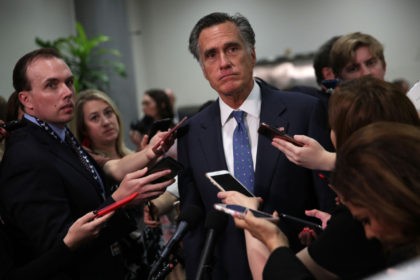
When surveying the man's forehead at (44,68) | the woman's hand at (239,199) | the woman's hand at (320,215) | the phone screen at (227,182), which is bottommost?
the woman's hand at (320,215)

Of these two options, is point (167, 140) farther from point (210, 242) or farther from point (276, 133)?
point (210, 242)

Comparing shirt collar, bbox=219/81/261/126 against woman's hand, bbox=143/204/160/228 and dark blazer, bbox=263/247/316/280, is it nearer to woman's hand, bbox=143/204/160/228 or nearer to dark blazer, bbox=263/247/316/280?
woman's hand, bbox=143/204/160/228

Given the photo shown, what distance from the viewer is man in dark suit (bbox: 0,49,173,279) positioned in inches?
70.6

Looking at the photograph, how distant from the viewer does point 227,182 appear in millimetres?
1601

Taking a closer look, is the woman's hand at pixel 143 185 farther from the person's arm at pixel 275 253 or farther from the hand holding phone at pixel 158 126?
the person's arm at pixel 275 253

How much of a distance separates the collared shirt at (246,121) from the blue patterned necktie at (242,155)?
0.07ft

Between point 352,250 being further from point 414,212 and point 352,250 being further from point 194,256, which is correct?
point 194,256

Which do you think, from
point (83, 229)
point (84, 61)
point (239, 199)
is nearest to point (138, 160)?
point (83, 229)

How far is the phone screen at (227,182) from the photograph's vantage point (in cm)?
158

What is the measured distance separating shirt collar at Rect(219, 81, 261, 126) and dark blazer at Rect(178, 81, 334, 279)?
0.07 ft

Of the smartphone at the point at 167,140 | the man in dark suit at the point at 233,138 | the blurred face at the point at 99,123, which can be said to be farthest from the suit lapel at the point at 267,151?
the blurred face at the point at 99,123

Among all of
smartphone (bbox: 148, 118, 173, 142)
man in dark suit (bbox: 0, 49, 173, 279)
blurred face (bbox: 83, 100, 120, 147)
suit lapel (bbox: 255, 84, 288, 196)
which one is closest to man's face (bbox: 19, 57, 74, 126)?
man in dark suit (bbox: 0, 49, 173, 279)

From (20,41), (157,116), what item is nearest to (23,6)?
(20,41)

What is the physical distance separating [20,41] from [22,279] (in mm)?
4355
